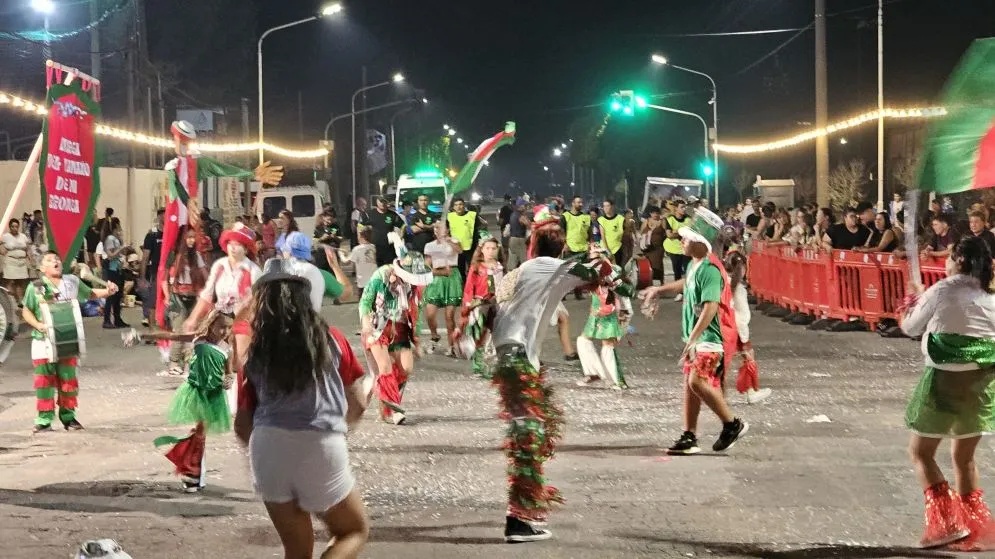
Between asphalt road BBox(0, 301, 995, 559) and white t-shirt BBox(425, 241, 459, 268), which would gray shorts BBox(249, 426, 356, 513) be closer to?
asphalt road BBox(0, 301, 995, 559)

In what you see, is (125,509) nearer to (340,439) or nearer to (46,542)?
(46,542)

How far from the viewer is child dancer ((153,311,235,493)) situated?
807 cm

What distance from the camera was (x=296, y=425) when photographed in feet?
15.6

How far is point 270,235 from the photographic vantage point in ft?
75.0

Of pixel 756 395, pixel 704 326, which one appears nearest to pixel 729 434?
pixel 704 326

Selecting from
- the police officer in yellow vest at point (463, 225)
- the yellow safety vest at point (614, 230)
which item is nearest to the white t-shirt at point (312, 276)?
the police officer in yellow vest at point (463, 225)

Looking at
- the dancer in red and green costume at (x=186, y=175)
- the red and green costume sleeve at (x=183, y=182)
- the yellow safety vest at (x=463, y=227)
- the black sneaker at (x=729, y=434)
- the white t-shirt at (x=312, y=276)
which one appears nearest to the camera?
the white t-shirt at (x=312, y=276)

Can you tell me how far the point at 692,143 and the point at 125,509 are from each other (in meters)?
71.1

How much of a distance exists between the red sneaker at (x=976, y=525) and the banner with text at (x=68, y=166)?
19.9ft

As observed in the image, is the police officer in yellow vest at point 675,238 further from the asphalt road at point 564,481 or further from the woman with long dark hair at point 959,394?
the woman with long dark hair at point 959,394

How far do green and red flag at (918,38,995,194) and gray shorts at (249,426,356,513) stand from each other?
2.89 meters

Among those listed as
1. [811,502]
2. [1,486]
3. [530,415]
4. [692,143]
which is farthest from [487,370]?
[692,143]

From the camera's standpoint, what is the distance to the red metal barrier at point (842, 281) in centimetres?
1695

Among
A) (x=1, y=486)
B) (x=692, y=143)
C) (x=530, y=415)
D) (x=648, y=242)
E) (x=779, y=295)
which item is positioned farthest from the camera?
(x=692, y=143)
